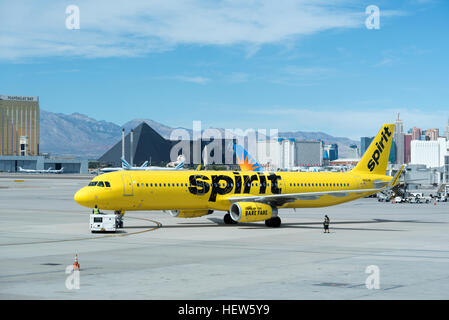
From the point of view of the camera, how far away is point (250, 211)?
51312 millimetres

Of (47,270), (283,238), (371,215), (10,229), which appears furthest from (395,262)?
(371,215)

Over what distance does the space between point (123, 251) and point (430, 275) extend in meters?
17.0

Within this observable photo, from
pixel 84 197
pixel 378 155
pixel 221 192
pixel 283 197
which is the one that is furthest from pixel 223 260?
pixel 378 155

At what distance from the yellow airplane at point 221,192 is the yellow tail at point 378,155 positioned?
1851 mm

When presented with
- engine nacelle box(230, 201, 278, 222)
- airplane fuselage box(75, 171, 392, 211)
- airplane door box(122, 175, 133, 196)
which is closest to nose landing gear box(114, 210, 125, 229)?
airplane fuselage box(75, 171, 392, 211)

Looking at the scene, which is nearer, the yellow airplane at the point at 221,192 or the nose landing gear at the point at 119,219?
the nose landing gear at the point at 119,219

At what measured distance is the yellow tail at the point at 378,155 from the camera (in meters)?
63.3

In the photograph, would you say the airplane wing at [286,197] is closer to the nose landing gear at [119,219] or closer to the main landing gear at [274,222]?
the main landing gear at [274,222]

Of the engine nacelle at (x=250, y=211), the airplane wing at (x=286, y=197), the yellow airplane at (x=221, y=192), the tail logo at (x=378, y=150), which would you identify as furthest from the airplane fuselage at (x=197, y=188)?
the tail logo at (x=378, y=150)

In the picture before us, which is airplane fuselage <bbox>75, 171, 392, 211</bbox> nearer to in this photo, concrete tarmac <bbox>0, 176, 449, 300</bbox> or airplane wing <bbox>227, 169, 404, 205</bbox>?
airplane wing <bbox>227, 169, 404, 205</bbox>

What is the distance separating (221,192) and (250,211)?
12.3ft

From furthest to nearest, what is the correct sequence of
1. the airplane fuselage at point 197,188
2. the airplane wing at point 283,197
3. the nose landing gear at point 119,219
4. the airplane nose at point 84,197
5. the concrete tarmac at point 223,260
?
the airplane wing at point 283,197, the airplane fuselage at point 197,188, the nose landing gear at point 119,219, the airplane nose at point 84,197, the concrete tarmac at point 223,260

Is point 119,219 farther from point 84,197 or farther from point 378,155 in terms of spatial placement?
point 378,155
